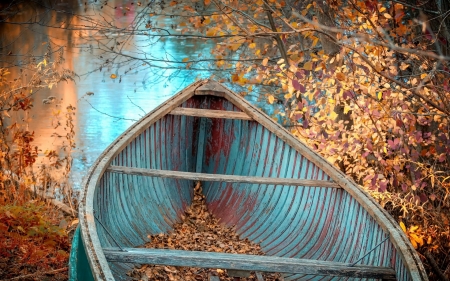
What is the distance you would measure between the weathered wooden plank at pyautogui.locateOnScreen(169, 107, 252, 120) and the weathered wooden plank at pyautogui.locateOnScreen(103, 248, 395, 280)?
2.20 m

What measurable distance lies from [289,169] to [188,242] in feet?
3.91

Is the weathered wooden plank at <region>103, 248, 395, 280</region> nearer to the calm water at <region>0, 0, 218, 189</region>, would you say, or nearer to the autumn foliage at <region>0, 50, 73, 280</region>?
the autumn foliage at <region>0, 50, 73, 280</region>

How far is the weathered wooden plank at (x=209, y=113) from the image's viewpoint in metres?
5.90

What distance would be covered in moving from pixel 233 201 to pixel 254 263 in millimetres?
2150

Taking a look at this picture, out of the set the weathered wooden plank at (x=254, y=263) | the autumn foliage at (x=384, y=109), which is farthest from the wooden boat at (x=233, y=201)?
the autumn foliage at (x=384, y=109)

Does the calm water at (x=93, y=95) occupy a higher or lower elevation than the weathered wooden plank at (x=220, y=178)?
higher

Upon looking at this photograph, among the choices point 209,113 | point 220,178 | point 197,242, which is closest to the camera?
point 220,178

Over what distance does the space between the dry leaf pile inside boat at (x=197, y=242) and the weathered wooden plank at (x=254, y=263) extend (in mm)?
650

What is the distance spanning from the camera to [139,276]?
4480mm

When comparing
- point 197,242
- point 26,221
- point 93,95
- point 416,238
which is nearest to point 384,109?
point 416,238

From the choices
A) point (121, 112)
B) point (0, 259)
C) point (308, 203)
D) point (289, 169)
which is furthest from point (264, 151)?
point (121, 112)

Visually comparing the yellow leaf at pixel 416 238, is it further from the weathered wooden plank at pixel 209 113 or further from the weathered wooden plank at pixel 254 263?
the weathered wooden plank at pixel 209 113

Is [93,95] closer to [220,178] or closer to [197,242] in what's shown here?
[197,242]

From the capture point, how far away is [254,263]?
12.8ft
